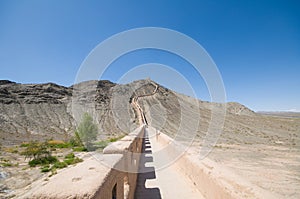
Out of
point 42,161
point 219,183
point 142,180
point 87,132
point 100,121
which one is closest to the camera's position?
point 219,183

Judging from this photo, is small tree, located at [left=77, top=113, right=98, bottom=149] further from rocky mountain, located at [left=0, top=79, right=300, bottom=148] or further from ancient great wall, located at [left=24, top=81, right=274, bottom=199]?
ancient great wall, located at [left=24, top=81, right=274, bottom=199]

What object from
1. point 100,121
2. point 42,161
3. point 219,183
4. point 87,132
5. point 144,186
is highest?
point 100,121

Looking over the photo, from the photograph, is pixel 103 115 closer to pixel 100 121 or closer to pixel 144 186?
pixel 100 121

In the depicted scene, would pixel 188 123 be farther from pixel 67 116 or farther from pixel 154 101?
pixel 67 116

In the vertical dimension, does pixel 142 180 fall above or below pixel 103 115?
below

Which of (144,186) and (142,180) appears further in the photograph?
(142,180)

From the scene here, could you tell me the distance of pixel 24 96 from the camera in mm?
56062

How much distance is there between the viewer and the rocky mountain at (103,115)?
35469mm

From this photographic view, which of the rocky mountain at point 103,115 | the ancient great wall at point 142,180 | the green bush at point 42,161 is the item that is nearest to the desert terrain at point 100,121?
the rocky mountain at point 103,115

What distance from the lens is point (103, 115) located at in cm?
4925

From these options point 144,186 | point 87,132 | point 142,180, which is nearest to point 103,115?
point 87,132

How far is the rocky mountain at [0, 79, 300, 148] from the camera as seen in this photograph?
35.5 metres

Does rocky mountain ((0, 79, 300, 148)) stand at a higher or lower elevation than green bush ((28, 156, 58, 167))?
higher

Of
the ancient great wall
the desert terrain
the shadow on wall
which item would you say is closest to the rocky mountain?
the desert terrain
